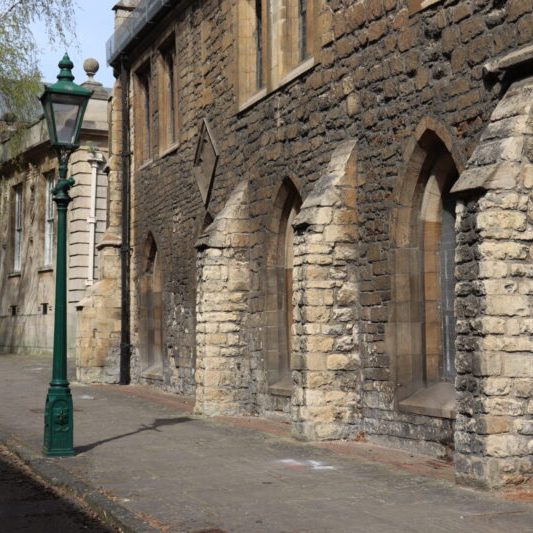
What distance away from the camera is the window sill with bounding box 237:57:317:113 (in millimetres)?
12719

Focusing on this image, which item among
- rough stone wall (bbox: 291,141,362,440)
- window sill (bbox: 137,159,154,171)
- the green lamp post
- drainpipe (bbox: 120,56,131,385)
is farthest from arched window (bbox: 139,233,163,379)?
the green lamp post

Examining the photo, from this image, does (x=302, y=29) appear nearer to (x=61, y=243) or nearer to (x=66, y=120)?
(x=66, y=120)

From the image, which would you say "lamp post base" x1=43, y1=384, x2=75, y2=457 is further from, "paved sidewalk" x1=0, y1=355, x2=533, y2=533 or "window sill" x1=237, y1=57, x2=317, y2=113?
"window sill" x1=237, y1=57, x2=317, y2=113

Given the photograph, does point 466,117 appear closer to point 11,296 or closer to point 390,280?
point 390,280

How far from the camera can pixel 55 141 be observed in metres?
10.8

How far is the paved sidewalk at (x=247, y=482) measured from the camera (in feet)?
23.0

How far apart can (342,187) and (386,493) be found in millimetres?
4391

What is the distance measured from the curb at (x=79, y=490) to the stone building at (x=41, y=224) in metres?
15.3

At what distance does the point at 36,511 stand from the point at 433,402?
440 cm

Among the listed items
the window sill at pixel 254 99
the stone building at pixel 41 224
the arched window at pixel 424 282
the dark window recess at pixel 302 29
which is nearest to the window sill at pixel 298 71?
the dark window recess at pixel 302 29

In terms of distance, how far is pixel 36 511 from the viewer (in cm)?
785

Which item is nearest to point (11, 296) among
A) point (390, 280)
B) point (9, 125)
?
point (9, 125)

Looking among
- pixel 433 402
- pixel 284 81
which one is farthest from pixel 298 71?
pixel 433 402

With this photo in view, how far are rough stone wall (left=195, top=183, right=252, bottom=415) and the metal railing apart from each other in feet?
Answer: 20.2
